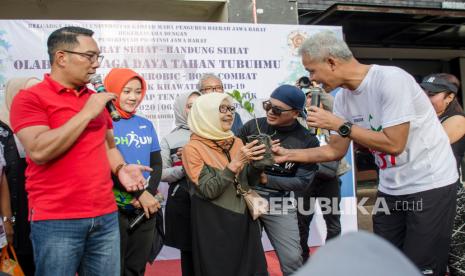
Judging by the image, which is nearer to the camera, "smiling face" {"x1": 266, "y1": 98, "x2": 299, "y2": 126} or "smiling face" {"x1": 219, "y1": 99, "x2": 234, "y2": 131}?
"smiling face" {"x1": 219, "y1": 99, "x2": 234, "y2": 131}

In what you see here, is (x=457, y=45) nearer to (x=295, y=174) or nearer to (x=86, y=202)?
(x=295, y=174)

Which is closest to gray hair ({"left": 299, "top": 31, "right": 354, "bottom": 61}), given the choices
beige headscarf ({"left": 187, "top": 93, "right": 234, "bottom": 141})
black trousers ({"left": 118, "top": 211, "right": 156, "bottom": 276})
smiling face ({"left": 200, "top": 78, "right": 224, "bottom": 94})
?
beige headscarf ({"left": 187, "top": 93, "right": 234, "bottom": 141})

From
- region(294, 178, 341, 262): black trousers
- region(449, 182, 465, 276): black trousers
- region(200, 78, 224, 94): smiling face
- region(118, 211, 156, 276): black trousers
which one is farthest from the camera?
region(294, 178, 341, 262): black trousers

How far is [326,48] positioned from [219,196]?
1165 millimetres

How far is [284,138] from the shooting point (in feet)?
12.1

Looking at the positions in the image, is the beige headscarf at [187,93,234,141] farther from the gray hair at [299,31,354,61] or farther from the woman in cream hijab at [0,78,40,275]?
the woman in cream hijab at [0,78,40,275]

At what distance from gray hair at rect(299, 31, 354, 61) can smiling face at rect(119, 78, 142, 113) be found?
130 centimetres

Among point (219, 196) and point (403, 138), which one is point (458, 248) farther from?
point (219, 196)

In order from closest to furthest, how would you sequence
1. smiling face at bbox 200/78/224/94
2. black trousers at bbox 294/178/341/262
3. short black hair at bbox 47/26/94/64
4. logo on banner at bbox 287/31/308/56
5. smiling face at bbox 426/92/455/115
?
1. short black hair at bbox 47/26/94/64
2. smiling face at bbox 426/92/455/115
3. smiling face at bbox 200/78/224/94
4. black trousers at bbox 294/178/341/262
5. logo on banner at bbox 287/31/308/56

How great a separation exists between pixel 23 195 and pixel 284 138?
194 cm

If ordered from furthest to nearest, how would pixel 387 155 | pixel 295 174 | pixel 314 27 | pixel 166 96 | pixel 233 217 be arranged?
pixel 314 27, pixel 166 96, pixel 295 174, pixel 233 217, pixel 387 155

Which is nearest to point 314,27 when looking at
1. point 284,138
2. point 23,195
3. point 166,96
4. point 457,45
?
point 166,96

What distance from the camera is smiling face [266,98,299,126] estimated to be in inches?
A: 142

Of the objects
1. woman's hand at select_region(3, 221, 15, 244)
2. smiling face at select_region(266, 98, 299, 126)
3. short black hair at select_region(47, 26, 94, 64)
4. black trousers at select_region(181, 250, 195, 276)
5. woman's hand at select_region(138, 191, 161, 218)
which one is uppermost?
short black hair at select_region(47, 26, 94, 64)
